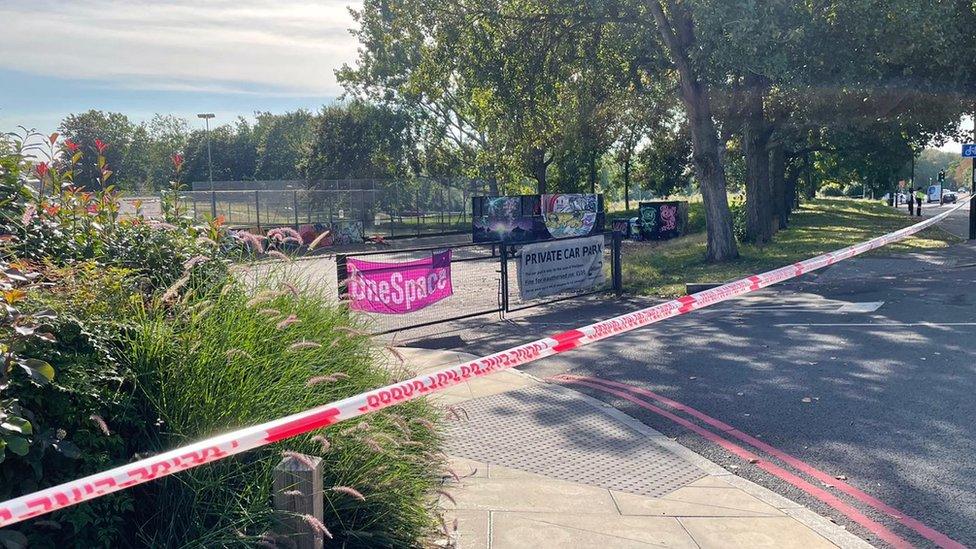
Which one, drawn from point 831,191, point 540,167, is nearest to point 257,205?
point 540,167

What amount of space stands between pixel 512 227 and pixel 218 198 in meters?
13.5

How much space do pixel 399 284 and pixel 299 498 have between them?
8480mm

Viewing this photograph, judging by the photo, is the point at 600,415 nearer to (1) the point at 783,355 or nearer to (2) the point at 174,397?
(1) the point at 783,355

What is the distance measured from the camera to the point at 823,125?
26359 mm

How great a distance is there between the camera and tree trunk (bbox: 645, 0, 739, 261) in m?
20.2

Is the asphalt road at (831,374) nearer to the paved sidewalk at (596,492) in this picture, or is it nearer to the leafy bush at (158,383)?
the paved sidewalk at (596,492)

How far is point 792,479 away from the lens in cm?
605

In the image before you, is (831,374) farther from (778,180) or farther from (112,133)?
(112,133)

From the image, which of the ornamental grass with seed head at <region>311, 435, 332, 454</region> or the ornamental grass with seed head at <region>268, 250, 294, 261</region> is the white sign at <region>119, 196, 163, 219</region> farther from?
the ornamental grass with seed head at <region>311, 435, 332, 454</region>

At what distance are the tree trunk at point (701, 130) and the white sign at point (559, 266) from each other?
6227mm

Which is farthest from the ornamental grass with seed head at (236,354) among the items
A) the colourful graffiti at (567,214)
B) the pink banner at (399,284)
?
the colourful graffiti at (567,214)

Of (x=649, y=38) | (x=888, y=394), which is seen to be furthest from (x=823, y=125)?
(x=888, y=394)

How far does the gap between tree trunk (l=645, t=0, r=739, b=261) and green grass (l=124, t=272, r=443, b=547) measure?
16.4 meters

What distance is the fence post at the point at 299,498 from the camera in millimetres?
3859
